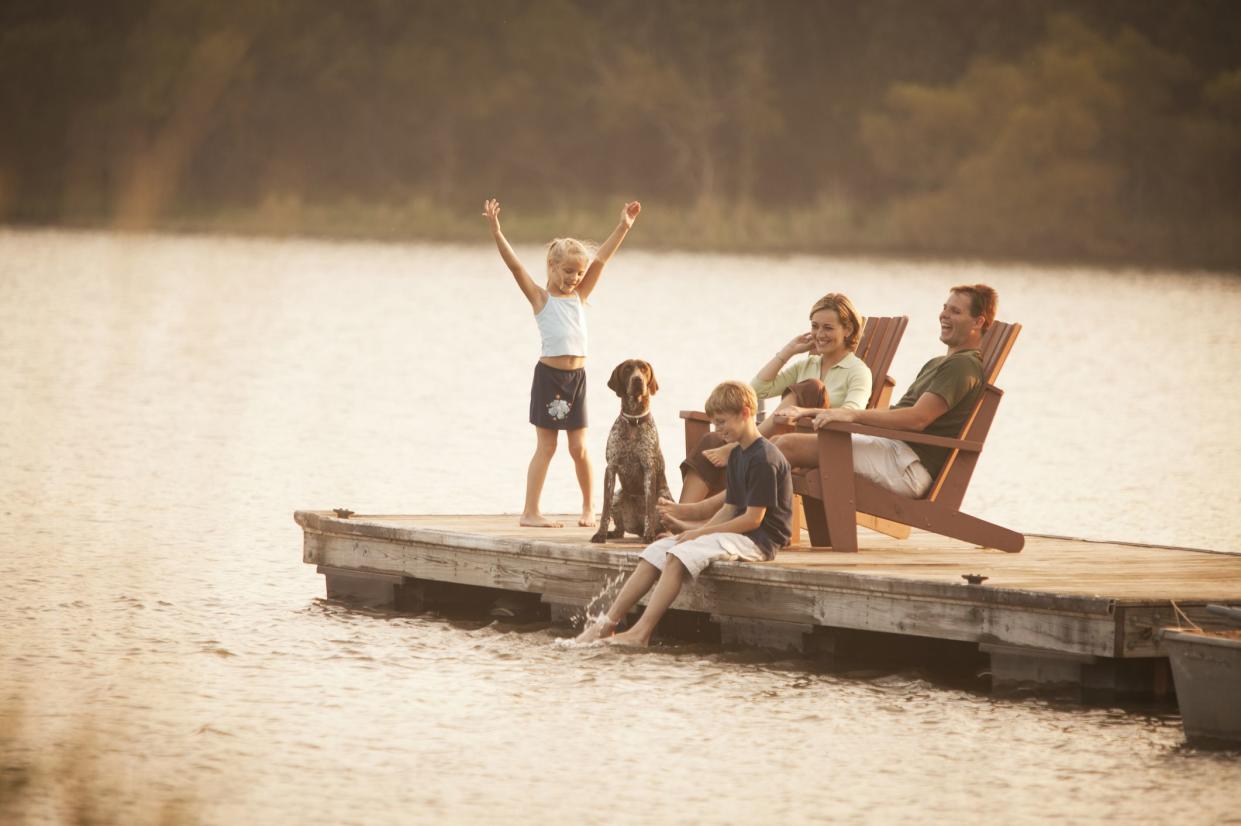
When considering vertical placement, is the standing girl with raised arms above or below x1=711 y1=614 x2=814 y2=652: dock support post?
above

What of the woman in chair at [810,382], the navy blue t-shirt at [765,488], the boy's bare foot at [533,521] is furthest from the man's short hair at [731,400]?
the boy's bare foot at [533,521]

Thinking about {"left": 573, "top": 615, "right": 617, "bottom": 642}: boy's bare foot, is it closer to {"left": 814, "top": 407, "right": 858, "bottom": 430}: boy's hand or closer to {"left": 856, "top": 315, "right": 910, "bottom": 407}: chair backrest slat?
{"left": 814, "top": 407, "right": 858, "bottom": 430}: boy's hand

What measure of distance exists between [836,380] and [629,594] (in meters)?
1.40

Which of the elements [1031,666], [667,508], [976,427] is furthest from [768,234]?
[1031,666]

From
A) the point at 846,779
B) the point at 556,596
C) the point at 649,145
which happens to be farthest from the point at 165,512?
the point at 649,145

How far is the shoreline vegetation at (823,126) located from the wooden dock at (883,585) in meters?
20.0

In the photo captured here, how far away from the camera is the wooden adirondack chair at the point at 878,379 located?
331 inches

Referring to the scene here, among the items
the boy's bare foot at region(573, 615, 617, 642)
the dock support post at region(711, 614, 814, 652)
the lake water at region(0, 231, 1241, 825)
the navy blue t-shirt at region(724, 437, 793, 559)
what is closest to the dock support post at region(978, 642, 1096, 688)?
the lake water at region(0, 231, 1241, 825)

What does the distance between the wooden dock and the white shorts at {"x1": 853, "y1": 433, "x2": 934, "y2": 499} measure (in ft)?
0.98

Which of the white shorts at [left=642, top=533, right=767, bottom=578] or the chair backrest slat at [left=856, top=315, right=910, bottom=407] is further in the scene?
the chair backrest slat at [left=856, top=315, right=910, bottom=407]

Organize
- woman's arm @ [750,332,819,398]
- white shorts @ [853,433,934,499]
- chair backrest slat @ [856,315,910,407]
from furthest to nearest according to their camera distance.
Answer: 1. chair backrest slat @ [856,315,910,407]
2. woman's arm @ [750,332,819,398]
3. white shorts @ [853,433,934,499]

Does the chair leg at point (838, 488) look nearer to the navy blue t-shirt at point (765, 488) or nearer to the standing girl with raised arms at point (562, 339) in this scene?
the navy blue t-shirt at point (765, 488)

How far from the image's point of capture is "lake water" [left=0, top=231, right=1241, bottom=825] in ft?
19.3

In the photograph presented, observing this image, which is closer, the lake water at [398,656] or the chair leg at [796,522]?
the lake water at [398,656]
